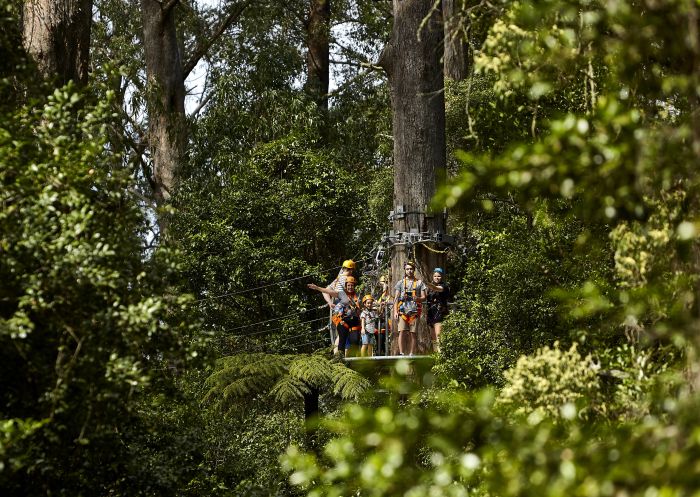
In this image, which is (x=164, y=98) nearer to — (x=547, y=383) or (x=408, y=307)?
(x=408, y=307)

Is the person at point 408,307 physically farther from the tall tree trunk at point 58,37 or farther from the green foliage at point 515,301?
the tall tree trunk at point 58,37

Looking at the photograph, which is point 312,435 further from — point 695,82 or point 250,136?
point 695,82

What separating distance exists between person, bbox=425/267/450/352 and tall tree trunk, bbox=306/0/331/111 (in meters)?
10.5

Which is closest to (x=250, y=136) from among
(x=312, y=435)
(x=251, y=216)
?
(x=251, y=216)

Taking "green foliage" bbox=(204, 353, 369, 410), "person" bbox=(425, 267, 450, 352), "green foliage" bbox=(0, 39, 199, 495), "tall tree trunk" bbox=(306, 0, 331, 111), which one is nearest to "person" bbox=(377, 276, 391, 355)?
"person" bbox=(425, 267, 450, 352)

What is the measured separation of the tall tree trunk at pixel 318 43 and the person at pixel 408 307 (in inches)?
419

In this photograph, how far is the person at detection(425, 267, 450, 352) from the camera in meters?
13.5

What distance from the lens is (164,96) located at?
21.0 meters

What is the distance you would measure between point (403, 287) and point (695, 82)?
8982mm

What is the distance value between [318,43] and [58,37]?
1396 centimetres

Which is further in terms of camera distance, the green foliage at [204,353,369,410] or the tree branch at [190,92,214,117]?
the tree branch at [190,92,214,117]

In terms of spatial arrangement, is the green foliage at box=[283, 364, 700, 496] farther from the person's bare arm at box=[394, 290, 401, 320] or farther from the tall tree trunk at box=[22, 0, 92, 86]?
the person's bare arm at box=[394, 290, 401, 320]

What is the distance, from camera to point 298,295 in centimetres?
1883

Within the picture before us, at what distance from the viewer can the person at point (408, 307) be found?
13352 millimetres
